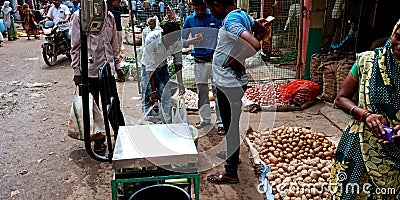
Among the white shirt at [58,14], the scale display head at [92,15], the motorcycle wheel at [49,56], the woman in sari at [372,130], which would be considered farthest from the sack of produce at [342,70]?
the white shirt at [58,14]

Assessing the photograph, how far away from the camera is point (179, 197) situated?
214 centimetres

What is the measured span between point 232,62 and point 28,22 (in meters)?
13.3

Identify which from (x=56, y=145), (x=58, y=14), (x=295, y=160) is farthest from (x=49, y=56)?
(x=295, y=160)

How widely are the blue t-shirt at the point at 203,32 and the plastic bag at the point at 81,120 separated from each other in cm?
153

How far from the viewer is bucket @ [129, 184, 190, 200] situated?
212 cm

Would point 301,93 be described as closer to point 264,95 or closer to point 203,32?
point 264,95

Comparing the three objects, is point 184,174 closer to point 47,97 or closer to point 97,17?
point 97,17

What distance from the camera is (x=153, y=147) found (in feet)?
7.16

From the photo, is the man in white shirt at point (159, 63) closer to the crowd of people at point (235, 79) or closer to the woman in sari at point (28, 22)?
the crowd of people at point (235, 79)

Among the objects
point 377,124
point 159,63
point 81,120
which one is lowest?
point 81,120

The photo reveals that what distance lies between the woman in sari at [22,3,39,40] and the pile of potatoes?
40.0ft

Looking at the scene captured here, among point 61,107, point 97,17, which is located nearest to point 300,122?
point 97,17

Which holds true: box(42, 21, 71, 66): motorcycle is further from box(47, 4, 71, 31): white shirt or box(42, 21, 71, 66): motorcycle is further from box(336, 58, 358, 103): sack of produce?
box(336, 58, 358, 103): sack of produce

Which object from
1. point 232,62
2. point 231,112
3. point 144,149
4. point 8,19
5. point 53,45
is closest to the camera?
point 144,149
